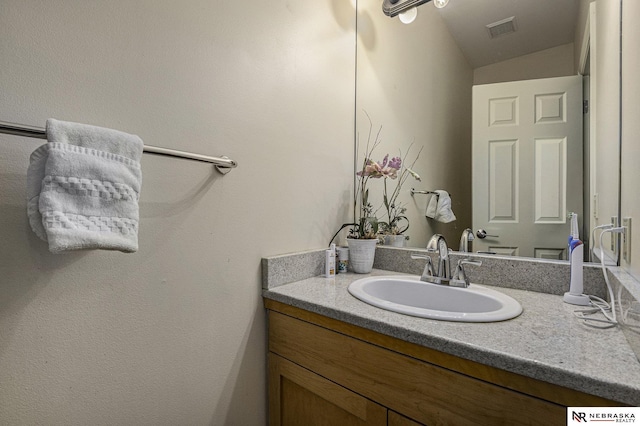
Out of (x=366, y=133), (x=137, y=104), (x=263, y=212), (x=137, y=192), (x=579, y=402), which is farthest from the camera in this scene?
(x=366, y=133)

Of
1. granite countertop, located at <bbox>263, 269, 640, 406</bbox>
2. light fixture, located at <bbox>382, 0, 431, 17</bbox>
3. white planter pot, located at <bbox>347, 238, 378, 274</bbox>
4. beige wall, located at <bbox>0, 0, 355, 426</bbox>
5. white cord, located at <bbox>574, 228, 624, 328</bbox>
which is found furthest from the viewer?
light fixture, located at <bbox>382, 0, 431, 17</bbox>

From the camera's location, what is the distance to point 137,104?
2.38ft

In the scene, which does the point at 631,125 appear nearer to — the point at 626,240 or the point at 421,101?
the point at 626,240

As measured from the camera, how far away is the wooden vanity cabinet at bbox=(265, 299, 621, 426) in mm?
534

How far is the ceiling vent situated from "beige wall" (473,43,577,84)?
13cm

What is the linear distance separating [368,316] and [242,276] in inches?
17.0

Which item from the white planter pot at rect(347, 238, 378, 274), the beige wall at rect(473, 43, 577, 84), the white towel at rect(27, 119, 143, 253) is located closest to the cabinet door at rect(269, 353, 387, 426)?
the white planter pot at rect(347, 238, 378, 274)

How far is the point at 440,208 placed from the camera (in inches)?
50.2

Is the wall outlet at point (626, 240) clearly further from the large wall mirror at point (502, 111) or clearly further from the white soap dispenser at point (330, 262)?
the white soap dispenser at point (330, 262)

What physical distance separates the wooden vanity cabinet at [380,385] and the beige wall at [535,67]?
104 centimetres

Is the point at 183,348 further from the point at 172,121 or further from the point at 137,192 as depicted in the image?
the point at 172,121

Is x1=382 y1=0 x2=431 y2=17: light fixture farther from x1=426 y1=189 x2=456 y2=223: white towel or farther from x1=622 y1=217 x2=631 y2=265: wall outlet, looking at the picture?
x1=622 y1=217 x2=631 y2=265: wall outlet

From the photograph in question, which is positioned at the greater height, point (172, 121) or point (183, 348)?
point (172, 121)

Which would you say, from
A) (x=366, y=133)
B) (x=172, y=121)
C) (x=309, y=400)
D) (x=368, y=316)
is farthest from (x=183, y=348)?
(x=366, y=133)
